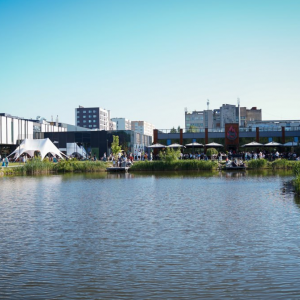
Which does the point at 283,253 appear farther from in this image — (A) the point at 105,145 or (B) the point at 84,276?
(A) the point at 105,145

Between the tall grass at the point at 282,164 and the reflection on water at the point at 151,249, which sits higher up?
the tall grass at the point at 282,164

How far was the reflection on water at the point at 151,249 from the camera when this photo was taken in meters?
10.3

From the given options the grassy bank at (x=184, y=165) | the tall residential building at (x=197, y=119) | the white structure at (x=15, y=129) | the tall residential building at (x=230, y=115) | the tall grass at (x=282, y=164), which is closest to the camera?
the tall grass at (x=282, y=164)

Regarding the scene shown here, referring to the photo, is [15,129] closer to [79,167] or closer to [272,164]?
[79,167]

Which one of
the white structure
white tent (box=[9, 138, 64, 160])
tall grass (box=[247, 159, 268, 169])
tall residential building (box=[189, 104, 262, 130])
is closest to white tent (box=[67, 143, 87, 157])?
white tent (box=[9, 138, 64, 160])

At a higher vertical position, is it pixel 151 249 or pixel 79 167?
pixel 79 167

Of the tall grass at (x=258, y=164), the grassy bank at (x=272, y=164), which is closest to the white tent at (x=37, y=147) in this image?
the tall grass at (x=258, y=164)

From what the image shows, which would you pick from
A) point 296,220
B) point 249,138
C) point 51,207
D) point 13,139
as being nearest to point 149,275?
point 296,220

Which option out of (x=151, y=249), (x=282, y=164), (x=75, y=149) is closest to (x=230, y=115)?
(x=75, y=149)

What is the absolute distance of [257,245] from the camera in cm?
1410

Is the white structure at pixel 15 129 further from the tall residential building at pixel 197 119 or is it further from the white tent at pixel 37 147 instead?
the tall residential building at pixel 197 119

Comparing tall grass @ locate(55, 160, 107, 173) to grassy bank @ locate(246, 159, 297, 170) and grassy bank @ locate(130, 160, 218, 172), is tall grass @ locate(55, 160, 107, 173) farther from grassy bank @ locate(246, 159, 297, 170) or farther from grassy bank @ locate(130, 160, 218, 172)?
grassy bank @ locate(246, 159, 297, 170)

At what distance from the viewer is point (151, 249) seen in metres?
13.8

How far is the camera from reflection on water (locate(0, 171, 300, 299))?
33.7 ft
